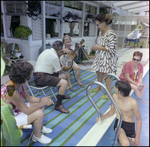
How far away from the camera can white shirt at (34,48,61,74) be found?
9.08 ft

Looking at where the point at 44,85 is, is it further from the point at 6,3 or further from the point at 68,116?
the point at 6,3

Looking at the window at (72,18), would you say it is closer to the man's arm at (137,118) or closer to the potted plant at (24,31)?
the potted plant at (24,31)

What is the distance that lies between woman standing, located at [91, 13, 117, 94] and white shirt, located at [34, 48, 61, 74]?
84cm

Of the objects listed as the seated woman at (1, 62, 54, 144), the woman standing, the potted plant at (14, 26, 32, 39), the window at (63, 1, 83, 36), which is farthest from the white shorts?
the window at (63, 1, 83, 36)

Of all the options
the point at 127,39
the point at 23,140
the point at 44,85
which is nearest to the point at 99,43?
the point at 44,85

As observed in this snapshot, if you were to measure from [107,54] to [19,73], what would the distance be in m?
1.90

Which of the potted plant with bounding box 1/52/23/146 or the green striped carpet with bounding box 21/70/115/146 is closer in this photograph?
the potted plant with bounding box 1/52/23/146

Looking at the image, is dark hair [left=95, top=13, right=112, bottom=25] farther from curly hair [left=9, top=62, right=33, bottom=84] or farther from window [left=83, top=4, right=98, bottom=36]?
window [left=83, top=4, right=98, bottom=36]

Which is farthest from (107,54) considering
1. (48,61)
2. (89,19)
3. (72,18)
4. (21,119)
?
(89,19)

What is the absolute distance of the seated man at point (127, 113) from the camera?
176cm

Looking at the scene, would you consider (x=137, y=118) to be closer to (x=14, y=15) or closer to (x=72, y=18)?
(x=14, y=15)

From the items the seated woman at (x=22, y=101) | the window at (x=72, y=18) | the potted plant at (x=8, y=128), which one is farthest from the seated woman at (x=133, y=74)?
the window at (x=72, y=18)

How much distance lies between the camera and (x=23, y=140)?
213 cm

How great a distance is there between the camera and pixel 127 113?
1851 mm
